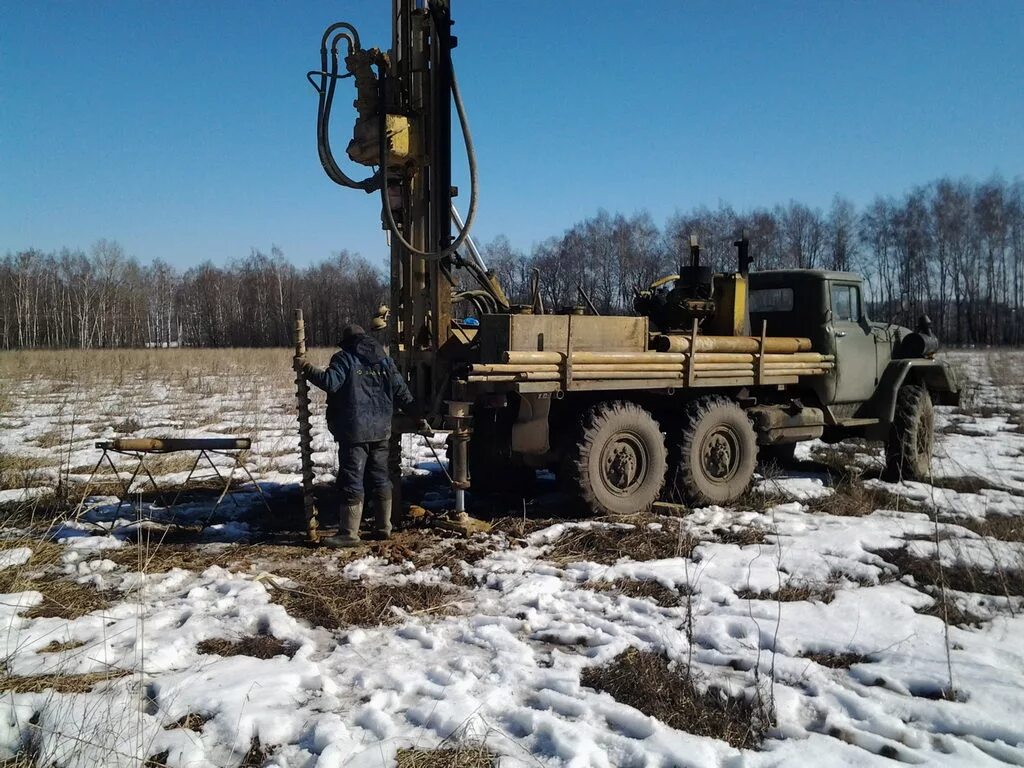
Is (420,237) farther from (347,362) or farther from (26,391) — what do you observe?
(26,391)

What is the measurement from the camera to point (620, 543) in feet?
18.8

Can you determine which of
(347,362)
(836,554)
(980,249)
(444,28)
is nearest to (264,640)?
(347,362)

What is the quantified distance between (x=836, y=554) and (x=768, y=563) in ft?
2.13

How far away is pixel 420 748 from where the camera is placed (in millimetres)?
2867

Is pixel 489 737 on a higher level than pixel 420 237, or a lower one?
lower

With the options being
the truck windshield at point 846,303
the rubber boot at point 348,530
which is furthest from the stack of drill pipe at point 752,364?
the rubber boot at point 348,530

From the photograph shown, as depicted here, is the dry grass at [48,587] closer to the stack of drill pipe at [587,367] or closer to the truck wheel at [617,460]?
the stack of drill pipe at [587,367]

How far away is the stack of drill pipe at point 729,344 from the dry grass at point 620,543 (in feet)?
5.62

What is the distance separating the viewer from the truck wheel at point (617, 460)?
6348mm

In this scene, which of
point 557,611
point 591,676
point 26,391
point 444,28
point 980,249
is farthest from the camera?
point 980,249

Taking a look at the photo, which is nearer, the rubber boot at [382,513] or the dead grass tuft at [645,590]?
the dead grass tuft at [645,590]

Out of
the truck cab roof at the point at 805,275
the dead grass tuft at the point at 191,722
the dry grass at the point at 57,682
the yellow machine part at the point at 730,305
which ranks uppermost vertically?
the truck cab roof at the point at 805,275

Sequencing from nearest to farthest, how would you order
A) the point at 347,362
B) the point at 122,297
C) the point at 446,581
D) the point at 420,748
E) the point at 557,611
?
the point at 420,748, the point at 557,611, the point at 446,581, the point at 347,362, the point at 122,297

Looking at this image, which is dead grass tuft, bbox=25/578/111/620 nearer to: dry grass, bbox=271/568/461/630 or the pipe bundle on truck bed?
dry grass, bbox=271/568/461/630
